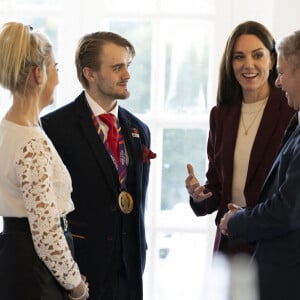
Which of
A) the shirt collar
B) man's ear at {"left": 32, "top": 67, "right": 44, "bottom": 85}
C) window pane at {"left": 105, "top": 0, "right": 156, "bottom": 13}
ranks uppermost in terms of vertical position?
window pane at {"left": 105, "top": 0, "right": 156, "bottom": 13}

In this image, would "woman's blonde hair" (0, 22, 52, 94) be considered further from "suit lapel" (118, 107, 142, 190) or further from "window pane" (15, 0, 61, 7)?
"window pane" (15, 0, 61, 7)

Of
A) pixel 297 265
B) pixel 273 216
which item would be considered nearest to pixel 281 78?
pixel 273 216

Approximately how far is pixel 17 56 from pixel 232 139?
3.53 feet

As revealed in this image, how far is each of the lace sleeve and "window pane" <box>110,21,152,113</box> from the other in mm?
1755

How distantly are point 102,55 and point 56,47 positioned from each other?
1060 mm

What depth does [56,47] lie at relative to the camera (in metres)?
3.85

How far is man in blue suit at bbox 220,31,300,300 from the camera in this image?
216cm

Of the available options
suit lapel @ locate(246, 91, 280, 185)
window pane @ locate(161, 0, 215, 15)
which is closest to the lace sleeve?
suit lapel @ locate(246, 91, 280, 185)

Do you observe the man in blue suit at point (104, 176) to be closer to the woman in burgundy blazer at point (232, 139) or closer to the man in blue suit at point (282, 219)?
the woman in burgundy blazer at point (232, 139)

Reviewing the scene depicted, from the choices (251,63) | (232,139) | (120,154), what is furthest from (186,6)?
(120,154)

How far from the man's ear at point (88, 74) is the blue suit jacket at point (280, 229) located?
3.08ft

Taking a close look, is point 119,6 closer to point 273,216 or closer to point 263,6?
point 263,6

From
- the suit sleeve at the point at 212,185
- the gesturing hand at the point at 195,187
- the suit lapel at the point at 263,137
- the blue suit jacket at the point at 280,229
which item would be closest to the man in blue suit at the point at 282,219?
the blue suit jacket at the point at 280,229

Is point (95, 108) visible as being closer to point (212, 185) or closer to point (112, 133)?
point (112, 133)
